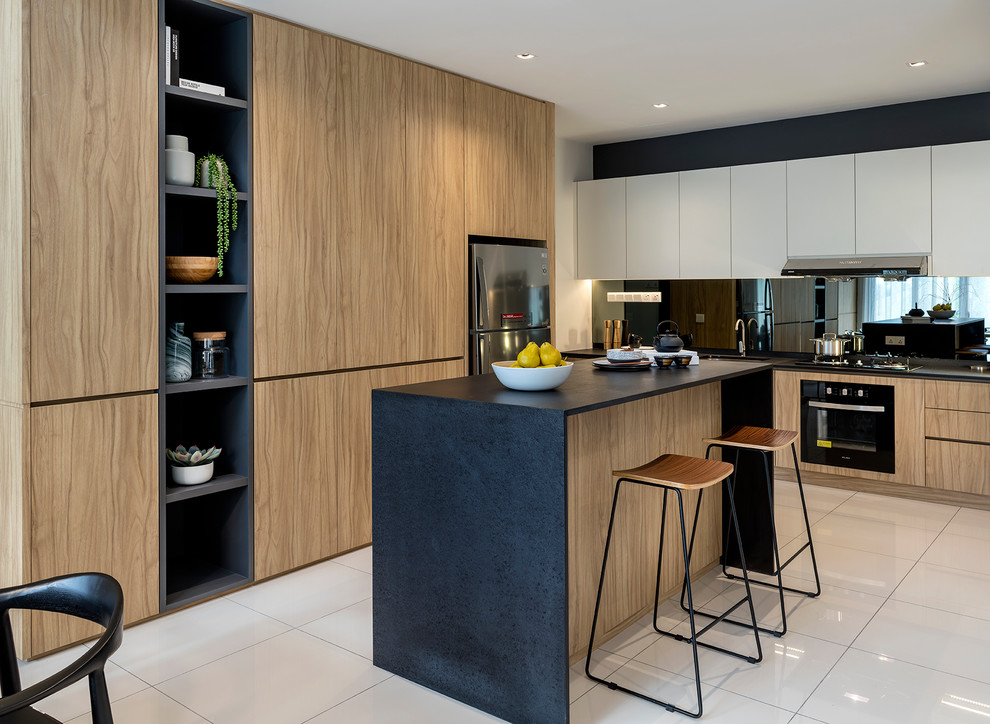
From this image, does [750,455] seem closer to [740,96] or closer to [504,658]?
[504,658]

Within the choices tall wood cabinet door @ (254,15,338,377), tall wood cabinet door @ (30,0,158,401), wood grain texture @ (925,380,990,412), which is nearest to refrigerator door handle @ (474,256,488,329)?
tall wood cabinet door @ (254,15,338,377)

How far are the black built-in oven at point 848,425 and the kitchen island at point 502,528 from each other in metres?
2.38

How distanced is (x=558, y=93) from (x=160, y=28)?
2531mm

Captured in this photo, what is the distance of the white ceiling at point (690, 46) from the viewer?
11.2ft

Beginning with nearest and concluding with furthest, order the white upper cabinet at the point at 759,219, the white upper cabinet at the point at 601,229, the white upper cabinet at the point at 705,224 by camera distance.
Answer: the white upper cabinet at the point at 759,219 → the white upper cabinet at the point at 705,224 → the white upper cabinet at the point at 601,229

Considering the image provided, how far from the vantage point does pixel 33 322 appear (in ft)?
9.00

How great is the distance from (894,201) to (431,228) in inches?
120

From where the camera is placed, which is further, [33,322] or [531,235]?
[531,235]

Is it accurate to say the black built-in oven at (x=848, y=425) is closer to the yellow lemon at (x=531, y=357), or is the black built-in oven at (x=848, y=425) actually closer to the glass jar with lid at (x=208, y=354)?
the yellow lemon at (x=531, y=357)

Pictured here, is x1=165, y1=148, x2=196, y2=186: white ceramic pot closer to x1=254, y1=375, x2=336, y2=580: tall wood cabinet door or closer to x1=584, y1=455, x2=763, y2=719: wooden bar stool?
x1=254, y1=375, x2=336, y2=580: tall wood cabinet door

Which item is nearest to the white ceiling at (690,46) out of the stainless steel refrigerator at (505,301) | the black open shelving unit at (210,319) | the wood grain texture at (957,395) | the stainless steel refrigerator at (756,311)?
the black open shelving unit at (210,319)

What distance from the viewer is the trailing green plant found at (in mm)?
3350

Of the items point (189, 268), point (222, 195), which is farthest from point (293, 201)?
point (189, 268)

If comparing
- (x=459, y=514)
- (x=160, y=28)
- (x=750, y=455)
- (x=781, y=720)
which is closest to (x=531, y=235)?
(x=750, y=455)
